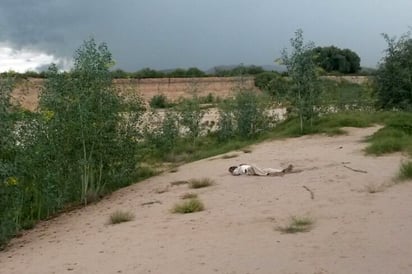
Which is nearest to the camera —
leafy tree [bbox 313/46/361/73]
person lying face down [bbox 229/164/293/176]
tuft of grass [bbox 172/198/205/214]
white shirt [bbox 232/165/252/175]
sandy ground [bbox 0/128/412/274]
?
sandy ground [bbox 0/128/412/274]

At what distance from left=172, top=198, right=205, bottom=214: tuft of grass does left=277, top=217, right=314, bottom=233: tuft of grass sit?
233 centimetres

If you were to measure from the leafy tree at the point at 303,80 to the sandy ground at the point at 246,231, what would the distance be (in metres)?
8.81

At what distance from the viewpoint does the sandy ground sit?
6.95 metres

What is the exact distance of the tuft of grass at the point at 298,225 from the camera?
810 cm

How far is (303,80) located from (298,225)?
50.0 feet

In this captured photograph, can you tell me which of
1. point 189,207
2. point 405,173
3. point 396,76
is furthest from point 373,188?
point 396,76

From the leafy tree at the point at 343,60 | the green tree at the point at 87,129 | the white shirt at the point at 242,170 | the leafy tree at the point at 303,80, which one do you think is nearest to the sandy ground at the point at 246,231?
the white shirt at the point at 242,170

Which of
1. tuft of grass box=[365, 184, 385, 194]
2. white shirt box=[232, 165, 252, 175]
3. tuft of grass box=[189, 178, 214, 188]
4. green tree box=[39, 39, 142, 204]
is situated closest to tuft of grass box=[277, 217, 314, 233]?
tuft of grass box=[365, 184, 385, 194]

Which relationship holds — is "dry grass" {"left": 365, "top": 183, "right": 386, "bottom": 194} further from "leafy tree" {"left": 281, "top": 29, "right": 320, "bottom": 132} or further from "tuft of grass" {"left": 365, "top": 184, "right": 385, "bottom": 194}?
"leafy tree" {"left": 281, "top": 29, "right": 320, "bottom": 132}

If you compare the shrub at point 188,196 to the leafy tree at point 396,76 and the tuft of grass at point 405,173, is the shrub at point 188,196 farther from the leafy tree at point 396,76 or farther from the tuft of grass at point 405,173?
the leafy tree at point 396,76

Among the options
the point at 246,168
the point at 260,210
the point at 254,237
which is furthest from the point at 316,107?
the point at 254,237

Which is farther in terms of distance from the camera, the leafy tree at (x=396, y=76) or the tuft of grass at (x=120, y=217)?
the leafy tree at (x=396, y=76)

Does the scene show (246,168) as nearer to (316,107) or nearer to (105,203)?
(105,203)

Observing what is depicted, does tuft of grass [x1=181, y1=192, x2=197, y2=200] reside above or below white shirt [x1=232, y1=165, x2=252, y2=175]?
below
